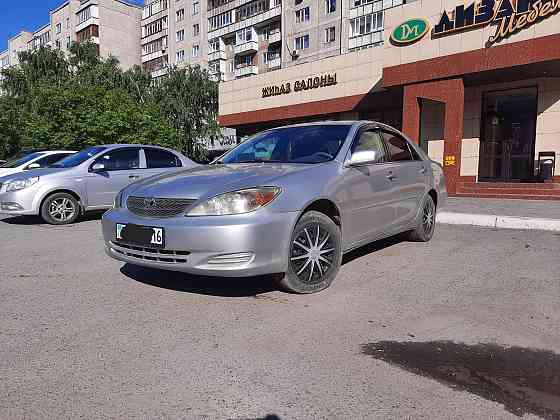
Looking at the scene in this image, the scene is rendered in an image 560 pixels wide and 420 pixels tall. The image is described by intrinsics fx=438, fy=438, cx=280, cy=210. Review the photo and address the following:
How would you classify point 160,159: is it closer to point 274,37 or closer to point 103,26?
point 274,37

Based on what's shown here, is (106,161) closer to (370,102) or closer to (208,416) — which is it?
(208,416)

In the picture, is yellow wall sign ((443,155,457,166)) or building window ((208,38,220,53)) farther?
building window ((208,38,220,53))

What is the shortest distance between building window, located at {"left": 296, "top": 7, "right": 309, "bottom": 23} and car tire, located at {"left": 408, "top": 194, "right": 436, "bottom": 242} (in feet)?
124

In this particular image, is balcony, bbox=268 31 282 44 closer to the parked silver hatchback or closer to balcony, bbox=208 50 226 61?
balcony, bbox=208 50 226 61

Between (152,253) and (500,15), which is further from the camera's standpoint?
(500,15)

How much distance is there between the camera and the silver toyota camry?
325 centimetres

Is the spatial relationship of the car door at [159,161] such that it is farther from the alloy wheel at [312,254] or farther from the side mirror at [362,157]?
the alloy wheel at [312,254]

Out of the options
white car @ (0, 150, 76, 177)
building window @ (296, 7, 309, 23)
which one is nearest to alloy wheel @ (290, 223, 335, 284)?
white car @ (0, 150, 76, 177)

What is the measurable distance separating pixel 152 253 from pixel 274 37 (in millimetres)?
42837

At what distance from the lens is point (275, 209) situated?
3342mm

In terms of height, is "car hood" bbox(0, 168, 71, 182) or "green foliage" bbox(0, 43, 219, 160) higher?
"green foliage" bbox(0, 43, 219, 160)

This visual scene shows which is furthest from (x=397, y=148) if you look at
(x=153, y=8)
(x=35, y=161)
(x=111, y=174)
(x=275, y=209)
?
(x=153, y=8)

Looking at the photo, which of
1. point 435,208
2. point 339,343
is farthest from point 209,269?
point 435,208

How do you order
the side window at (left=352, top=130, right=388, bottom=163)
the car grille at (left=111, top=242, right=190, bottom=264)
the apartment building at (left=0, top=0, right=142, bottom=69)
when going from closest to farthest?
the car grille at (left=111, top=242, right=190, bottom=264), the side window at (left=352, top=130, right=388, bottom=163), the apartment building at (left=0, top=0, right=142, bottom=69)
